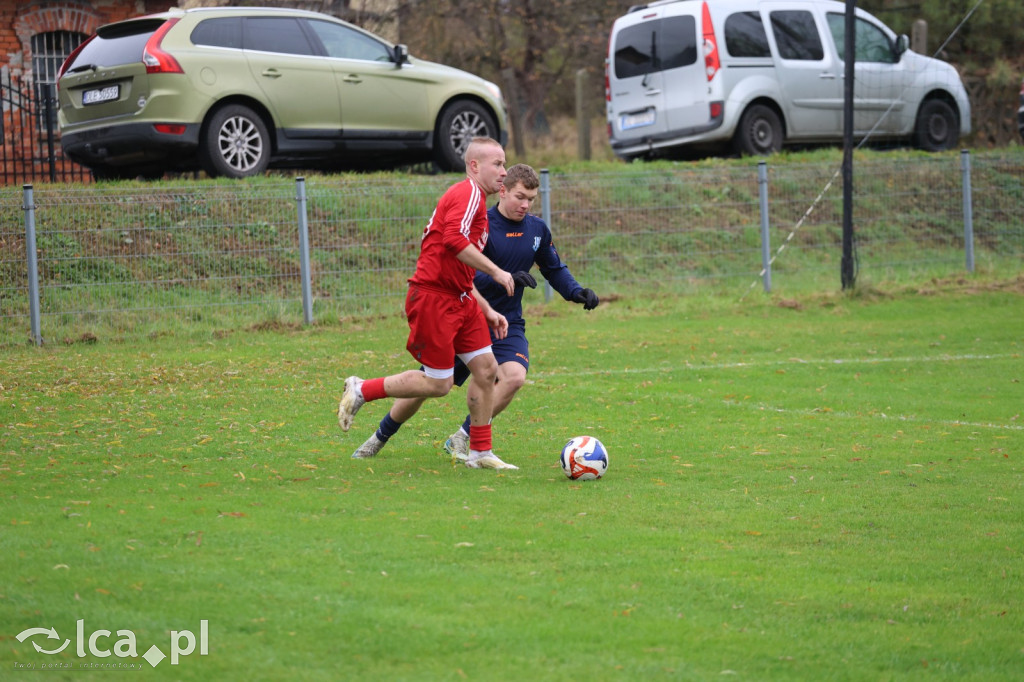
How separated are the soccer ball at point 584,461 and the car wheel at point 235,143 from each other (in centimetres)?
936

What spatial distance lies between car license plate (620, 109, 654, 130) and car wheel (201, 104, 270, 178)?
6511 mm

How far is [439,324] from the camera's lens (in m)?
7.15

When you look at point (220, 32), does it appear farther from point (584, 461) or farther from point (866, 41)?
point (866, 41)

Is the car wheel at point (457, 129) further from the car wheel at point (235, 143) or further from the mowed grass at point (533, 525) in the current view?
the mowed grass at point (533, 525)

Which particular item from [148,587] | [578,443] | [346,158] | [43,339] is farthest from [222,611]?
[346,158]

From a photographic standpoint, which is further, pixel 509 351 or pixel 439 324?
pixel 509 351

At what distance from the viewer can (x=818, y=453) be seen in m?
7.96

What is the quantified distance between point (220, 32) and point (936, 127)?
499 inches

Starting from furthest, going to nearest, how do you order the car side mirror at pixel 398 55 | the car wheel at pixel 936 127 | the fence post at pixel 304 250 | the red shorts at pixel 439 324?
the car wheel at pixel 936 127, the car side mirror at pixel 398 55, the fence post at pixel 304 250, the red shorts at pixel 439 324

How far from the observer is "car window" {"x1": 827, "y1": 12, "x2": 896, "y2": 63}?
2039 cm

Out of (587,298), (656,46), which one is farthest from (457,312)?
(656,46)

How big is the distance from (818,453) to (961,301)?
948cm

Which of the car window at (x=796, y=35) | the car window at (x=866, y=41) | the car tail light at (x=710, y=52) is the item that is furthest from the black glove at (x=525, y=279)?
the car window at (x=866, y=41)

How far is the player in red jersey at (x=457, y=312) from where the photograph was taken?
705 centimetres
